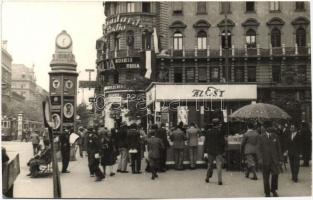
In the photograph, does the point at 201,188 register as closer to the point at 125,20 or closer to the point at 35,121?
the point at 35,121

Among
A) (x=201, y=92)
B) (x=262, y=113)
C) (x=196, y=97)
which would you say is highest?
(x=201, y=92)

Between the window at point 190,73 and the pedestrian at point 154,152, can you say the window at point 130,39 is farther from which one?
the pedestrian at point 154,152

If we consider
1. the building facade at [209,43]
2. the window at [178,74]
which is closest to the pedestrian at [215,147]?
the building facade at [209,43]

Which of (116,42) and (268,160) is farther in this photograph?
(116,42)

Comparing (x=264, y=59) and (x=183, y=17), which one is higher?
(x=183, y=17)

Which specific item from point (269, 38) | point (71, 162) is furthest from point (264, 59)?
point (71, 162)

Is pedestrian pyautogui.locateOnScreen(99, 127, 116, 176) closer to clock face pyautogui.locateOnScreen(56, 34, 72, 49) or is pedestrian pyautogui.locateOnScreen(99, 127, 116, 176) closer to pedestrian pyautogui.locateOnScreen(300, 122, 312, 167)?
clock face pyautogui.locateOnScreen(56, 34, 72, 49)

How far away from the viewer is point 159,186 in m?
12.5

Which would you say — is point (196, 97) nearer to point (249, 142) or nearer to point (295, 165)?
point (249, 142)

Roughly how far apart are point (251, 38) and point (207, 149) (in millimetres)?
27600

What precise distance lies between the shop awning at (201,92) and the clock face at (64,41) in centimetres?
897

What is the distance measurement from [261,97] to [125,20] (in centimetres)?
1198

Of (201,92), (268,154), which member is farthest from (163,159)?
(201,92)

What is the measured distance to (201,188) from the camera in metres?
12.0
